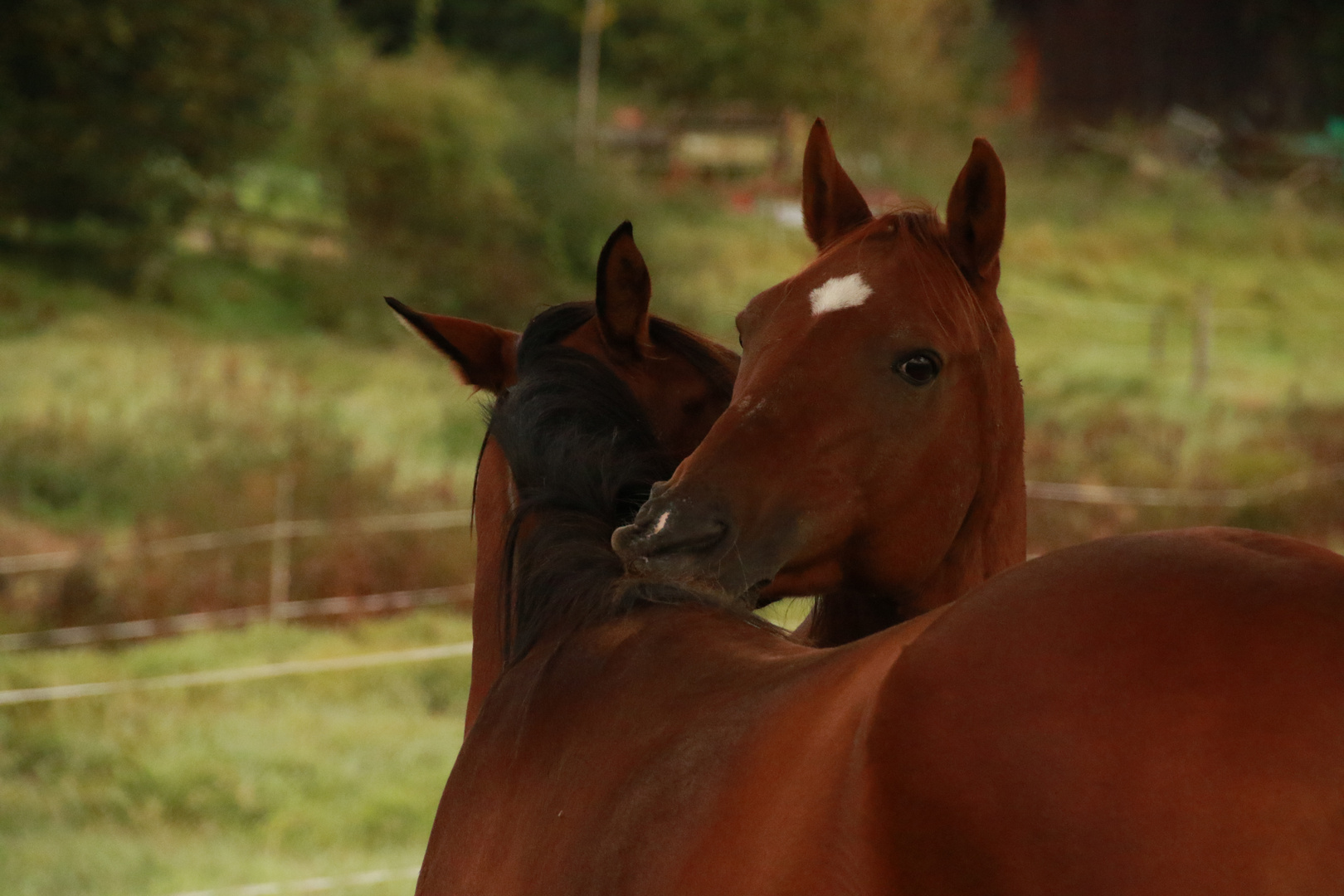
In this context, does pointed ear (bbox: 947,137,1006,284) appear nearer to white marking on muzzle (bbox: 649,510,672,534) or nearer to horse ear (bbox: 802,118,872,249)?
horse ear (bbox: 802,118,872,249)

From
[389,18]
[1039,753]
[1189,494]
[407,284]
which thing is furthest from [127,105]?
[1039,753]

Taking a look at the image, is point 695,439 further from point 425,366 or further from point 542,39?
point 542,39

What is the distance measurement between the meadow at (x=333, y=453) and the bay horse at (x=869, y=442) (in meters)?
0.67

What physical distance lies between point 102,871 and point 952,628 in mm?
4651

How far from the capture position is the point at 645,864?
1.21 metres

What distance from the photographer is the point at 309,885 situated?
4586 mm

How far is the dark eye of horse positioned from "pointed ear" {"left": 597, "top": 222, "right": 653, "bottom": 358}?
0.53 metres

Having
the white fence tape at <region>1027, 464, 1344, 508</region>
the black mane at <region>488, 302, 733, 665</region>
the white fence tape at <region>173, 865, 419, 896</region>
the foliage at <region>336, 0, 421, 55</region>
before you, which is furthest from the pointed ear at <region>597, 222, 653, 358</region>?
the foliage at <region>336, 0, 421, 55</region>

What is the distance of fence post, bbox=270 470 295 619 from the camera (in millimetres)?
8227

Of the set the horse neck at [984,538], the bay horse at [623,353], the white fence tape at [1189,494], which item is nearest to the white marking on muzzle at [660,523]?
the horse neck at [984,538]

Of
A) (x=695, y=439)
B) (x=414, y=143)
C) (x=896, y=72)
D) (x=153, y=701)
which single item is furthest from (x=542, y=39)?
(x=695, y=439)

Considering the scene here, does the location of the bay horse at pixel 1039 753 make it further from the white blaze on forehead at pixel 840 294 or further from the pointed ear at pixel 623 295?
the pointed ear at pixel 623 295

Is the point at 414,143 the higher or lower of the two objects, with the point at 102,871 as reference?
higher

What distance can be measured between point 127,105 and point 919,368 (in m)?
15.4
